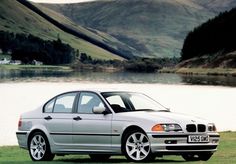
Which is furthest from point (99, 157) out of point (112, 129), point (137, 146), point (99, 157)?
point (137, 146)

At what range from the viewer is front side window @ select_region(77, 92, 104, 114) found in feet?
63.9

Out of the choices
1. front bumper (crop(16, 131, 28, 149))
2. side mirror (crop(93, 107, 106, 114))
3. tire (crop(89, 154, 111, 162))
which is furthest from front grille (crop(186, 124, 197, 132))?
front bumper (crop(16, 131, 28, 149))

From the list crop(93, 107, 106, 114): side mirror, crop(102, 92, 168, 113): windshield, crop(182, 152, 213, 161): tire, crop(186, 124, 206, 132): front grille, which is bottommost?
crop(182, 152, 213, 161): tire

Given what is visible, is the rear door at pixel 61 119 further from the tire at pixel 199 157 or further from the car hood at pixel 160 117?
the tire at pixel 199 157

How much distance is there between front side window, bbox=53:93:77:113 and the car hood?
1.79 metres

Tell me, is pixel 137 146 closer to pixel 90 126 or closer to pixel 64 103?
pixel 90 126

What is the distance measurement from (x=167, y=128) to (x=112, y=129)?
1.45 m

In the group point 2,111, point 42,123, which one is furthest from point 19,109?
point 42,123

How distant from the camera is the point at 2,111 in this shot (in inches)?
2790

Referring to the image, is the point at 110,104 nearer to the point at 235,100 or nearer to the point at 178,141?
the point at 178,141

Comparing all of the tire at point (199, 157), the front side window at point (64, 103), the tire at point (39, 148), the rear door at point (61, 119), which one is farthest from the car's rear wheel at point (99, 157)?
the tire at point (199, 157)

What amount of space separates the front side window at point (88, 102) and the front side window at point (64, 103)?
0.27 m

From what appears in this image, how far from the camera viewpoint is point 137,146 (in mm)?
18141

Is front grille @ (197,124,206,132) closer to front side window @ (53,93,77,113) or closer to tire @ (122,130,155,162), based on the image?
tire @ (122,130,155,162)
